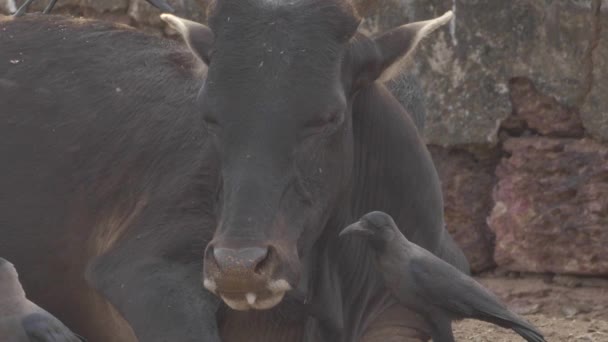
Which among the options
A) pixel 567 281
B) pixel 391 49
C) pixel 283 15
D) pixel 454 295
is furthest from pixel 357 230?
pixel 567 281

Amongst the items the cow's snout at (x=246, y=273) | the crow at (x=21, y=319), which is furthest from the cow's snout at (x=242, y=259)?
the crow at (x=21, y=319)

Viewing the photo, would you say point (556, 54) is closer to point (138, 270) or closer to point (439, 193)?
point (439, 193)

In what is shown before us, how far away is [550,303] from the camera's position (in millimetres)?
8266

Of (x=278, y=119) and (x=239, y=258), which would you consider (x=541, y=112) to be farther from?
(x=239, y=258)

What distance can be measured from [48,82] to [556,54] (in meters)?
2.77

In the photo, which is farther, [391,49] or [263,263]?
[391,49]

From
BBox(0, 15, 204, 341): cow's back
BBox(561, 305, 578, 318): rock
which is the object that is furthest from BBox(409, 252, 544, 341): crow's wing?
BBox(561, 305, 578, 318): rock

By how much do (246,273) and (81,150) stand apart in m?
1.41

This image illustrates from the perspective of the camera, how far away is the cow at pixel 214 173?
17.4ft

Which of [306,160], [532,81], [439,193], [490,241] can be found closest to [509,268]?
[490,241]

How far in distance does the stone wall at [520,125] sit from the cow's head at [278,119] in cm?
252

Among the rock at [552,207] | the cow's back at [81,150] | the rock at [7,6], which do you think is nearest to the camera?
the cow's back at [81,150]

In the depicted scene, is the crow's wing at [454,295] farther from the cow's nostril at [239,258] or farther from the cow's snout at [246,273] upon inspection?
the cow's nostril at [239,258]

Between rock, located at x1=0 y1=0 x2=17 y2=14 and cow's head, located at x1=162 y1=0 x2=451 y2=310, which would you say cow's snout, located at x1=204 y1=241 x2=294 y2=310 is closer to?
cow's head, located at x1=162 y1=0 x2=451 y2=310
